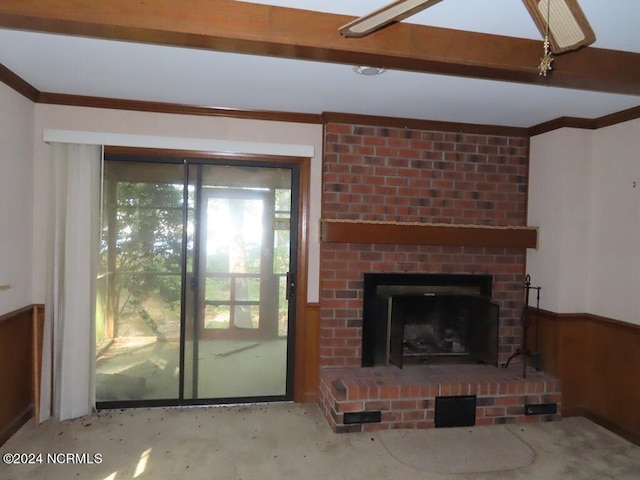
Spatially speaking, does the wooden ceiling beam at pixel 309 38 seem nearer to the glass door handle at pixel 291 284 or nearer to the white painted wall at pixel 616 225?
the white painted wall at pixel 616 225

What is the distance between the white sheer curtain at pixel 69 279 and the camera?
2.85m

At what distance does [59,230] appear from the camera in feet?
9.39

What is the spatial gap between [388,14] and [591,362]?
122 inches

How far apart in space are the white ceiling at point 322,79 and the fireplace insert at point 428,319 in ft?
4.33

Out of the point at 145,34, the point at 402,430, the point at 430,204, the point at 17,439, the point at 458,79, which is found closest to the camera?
the point at 145,34

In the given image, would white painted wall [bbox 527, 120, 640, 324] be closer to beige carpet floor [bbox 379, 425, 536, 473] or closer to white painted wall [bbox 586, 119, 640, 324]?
white painted wall [bbox 586, 119, 640, 324]

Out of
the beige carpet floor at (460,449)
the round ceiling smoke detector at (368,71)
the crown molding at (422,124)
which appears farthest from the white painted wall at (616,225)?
the round ceiling smoke detector at (368,71)

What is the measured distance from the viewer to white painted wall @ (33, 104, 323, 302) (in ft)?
9.50

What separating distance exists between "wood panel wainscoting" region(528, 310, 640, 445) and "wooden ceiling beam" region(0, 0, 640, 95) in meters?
1.79

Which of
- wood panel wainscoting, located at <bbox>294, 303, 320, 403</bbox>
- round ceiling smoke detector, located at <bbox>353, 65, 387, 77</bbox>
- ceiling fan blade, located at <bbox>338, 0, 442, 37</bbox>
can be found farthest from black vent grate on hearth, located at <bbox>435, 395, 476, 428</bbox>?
ceiling fan blade, located at <bbox>338, 0, 442, 37</bbox>

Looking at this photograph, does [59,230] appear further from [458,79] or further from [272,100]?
[458,79]

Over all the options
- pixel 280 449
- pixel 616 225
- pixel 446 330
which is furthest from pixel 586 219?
pixel 280 449

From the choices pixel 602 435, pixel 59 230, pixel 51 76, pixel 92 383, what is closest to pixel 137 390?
pixel 92 383

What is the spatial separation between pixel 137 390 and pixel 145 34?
2.57m
